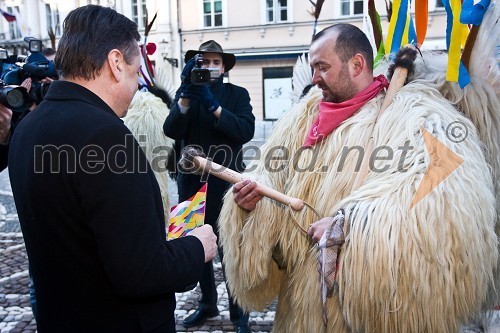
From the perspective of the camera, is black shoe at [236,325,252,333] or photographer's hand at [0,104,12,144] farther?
black shoe at [236,325,252,333]

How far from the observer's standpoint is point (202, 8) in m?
18.1

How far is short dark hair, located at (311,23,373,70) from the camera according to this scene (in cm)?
201

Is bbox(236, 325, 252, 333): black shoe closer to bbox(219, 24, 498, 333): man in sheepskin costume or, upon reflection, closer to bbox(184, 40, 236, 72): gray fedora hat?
bbox(219, 24, 498, 333): man in sheepskin costume

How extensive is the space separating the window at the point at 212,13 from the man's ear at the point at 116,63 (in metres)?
17.6

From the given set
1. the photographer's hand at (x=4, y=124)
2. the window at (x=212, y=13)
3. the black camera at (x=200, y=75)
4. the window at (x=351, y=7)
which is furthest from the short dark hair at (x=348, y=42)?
the window at (x=212, y=13)

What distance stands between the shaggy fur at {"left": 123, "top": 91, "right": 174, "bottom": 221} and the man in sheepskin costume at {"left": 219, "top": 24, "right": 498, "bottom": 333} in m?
2.03

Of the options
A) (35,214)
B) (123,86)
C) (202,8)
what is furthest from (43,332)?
(202,8)

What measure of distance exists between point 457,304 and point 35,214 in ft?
4.55

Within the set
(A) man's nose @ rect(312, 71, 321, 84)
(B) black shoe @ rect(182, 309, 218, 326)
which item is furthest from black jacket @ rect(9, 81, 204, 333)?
(B) black shoe @ rect(182, 309, 218, 326)

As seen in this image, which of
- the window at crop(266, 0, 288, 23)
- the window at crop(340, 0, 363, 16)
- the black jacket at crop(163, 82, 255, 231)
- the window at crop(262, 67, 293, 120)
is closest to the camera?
the black jacket at crop(163, 82, 255, 231)

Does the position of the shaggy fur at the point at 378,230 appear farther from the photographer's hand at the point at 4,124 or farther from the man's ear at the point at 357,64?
the photographer's hand at the point at 4,124

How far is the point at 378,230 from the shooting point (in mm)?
1632

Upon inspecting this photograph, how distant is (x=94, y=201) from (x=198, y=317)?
2.38m

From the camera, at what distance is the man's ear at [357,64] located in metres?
2.03
